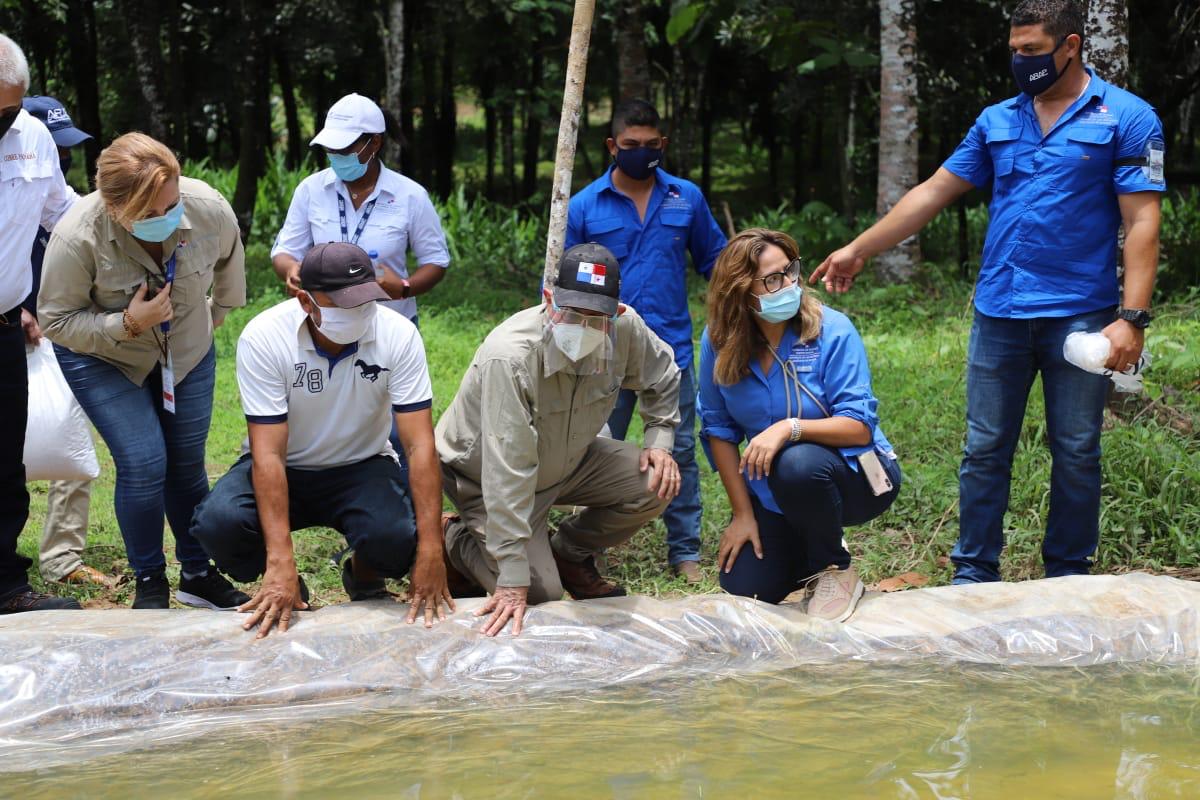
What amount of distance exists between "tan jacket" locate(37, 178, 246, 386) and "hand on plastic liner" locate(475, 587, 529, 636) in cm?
133

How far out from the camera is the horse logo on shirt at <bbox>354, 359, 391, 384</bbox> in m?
3.91

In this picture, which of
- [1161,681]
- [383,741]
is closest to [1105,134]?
Result: [1161,681]

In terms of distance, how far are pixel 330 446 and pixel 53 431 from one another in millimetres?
1215

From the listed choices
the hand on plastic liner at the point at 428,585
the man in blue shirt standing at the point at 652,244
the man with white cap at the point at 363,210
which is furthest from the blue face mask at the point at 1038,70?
the hand on plastic liner at the point at 428,585

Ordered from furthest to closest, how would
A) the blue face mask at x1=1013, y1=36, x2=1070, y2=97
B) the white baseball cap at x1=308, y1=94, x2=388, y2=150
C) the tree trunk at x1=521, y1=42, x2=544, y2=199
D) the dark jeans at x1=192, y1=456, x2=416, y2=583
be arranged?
the tree trunk at x1=521, y1=42, x2=544, y2=199, the white baseball cap at x1=308, y1=94, x2=388, y2=150, the blue face mask at x1=1013, y1=36, x2=1070, y2=97, the dark jeans at x1=192, y1=456, x2=416, y2=583

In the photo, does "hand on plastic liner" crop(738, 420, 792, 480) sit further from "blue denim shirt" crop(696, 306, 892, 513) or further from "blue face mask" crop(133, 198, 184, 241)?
"blue face mask" crop(133, 198, 184, 241)

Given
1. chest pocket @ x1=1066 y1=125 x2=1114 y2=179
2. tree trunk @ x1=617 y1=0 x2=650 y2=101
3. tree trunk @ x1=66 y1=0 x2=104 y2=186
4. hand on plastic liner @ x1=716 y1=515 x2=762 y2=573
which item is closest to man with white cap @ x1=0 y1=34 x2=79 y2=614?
hand on plastic liner @ x1=716 y1=515 x2=762 y2=573

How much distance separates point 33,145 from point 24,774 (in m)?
1.98

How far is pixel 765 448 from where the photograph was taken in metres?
3.88

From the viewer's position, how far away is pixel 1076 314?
412cm

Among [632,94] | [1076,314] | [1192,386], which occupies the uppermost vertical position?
[632,94]

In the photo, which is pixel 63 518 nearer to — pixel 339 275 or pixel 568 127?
pixel 339 275

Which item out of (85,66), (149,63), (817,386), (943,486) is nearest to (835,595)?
(817,386)

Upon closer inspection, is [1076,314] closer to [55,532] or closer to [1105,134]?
[1105,134]
